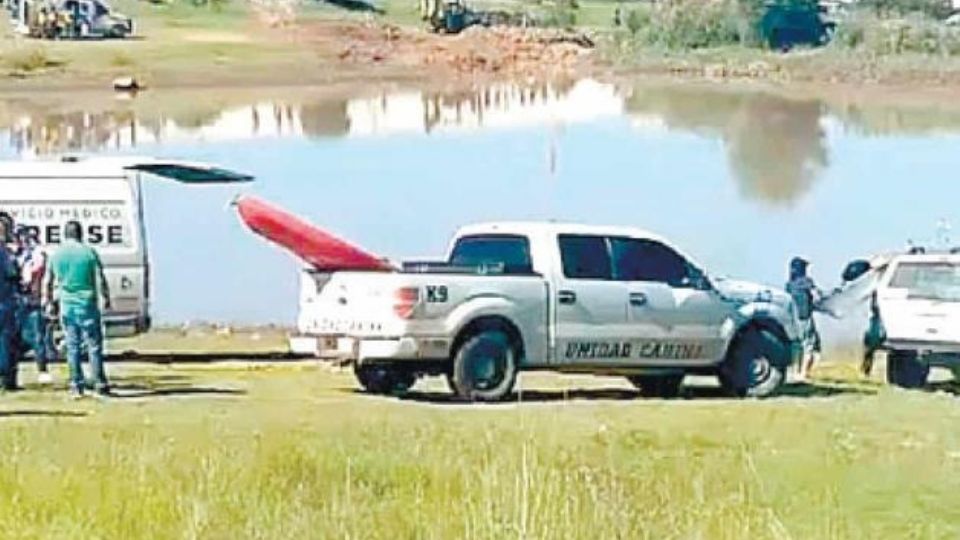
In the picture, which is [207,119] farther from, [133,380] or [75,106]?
[133,380]

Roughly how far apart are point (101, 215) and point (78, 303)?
5.67 meters

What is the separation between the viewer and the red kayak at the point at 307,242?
22002mm

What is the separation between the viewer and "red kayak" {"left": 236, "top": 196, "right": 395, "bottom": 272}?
866 inches

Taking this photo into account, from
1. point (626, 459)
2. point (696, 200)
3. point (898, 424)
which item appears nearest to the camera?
point (626, 459)

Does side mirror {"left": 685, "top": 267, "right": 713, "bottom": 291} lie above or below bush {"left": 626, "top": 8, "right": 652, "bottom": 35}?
above

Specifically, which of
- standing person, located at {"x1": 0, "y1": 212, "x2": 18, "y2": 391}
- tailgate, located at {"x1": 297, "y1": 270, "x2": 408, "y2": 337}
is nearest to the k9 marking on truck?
tailgate, located at {"x1": 297, "y1": 270, "x2": 408, "y2": 337}

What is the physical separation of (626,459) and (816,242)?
27.9m

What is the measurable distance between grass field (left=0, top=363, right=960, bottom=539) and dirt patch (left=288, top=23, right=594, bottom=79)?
269ft

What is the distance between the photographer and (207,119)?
73.4 meters

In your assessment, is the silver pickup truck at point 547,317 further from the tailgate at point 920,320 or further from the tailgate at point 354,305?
the tailgate at point 920,320

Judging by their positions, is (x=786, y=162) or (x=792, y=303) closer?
(x=792, y=303)

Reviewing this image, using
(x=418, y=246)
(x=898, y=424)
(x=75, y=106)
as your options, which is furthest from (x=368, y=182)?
(x=898, y=424)

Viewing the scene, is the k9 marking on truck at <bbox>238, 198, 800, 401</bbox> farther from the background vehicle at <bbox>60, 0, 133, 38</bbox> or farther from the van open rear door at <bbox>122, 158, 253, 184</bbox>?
the background vehicle at <bbox>60, 0, 133, 38</bbox>

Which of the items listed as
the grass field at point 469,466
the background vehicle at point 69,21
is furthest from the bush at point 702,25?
the grass field at point 469,466
